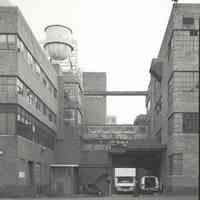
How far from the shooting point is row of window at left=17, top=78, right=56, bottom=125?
3498 centimetres

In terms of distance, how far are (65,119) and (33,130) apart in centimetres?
1564

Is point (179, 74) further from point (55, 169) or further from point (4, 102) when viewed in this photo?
point (55, 169)

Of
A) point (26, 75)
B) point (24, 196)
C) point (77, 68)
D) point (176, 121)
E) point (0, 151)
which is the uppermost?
point (77, 68)

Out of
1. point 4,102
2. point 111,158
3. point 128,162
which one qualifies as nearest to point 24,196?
point 4,102

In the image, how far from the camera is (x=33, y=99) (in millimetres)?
40281

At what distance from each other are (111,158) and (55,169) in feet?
24.5

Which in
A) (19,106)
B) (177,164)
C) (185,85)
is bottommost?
(177,164)

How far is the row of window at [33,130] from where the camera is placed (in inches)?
1373

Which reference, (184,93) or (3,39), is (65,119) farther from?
(3,39)

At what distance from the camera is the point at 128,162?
188ft

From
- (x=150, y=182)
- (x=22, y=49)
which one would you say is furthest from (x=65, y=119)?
(x=22, y=49)

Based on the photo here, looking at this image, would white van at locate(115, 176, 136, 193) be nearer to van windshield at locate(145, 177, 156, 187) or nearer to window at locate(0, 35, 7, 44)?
van windshield at locate(145, 177, 156, 187)

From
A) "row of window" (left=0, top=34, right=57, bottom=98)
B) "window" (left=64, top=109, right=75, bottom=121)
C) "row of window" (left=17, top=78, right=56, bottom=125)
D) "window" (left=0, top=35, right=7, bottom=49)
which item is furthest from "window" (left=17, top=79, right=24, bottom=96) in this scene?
"window" (left=64, top=109, right=75, bottom=121)

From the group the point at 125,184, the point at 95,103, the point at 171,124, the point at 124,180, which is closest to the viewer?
the point at 171,124
